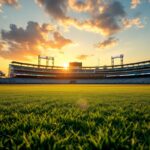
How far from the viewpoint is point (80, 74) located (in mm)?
120562

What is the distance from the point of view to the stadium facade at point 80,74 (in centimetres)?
9781

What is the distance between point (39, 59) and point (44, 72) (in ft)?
79.0

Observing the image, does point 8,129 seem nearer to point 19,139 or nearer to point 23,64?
point 19,139

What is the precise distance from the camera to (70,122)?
5.20m

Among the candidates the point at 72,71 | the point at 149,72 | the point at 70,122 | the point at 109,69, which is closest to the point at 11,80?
the point at 72,71

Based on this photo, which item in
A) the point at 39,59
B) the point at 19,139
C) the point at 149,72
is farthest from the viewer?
the point at 39,59

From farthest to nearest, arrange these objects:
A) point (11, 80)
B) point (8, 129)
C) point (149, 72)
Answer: point (149, 72) < point (11, 80) < point (8, 129)

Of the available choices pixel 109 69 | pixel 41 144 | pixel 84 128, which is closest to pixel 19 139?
pixel 41 144

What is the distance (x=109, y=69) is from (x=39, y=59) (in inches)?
2263

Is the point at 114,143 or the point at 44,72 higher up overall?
the point at 44,72

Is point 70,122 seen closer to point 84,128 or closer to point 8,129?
point 84,128

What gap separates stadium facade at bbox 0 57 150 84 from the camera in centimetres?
9781

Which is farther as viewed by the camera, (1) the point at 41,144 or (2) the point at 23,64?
(2) the point at 23,64

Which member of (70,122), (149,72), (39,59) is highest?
(39,59)
